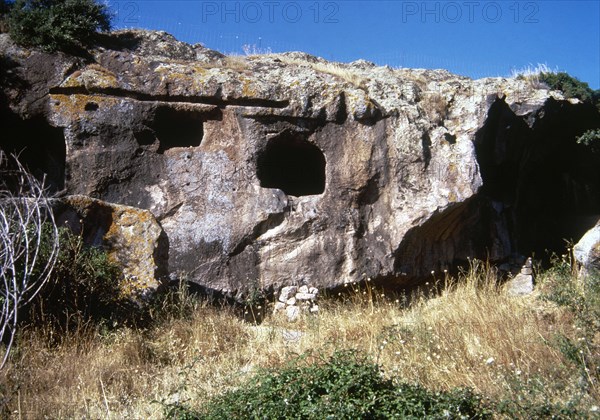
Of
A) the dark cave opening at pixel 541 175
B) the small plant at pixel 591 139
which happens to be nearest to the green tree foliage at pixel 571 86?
the dark cave opening at pixel 541 175

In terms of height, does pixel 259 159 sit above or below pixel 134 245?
above

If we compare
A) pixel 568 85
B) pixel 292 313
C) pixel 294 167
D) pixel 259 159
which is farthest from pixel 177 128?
pixel 568 85

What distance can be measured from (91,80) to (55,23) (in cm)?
122

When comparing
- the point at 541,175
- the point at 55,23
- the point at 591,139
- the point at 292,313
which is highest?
the point at 55,23

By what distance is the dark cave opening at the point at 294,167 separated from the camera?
26.6ft

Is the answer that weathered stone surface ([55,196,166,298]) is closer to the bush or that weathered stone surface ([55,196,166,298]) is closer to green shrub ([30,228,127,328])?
green shrub ([30,228,127,328])

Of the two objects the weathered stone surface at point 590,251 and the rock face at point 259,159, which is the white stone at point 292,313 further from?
the weathered stone surface at point 590,251

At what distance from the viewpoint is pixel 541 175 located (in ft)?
33.0

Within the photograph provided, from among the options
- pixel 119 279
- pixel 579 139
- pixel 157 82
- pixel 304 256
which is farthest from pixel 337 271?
pixel 579 139

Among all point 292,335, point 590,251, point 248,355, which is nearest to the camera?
point 248,355

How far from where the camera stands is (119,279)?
579cm

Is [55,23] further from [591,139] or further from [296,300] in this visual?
[591,139]

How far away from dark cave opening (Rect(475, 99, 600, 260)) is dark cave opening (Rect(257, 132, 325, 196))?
2204 mm

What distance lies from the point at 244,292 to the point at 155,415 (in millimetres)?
3061
